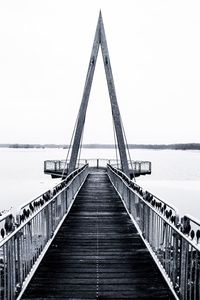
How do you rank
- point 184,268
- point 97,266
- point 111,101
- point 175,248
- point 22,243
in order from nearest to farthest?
point 184,268
point 175,248
point 22,243
point 97,266
point 111,101

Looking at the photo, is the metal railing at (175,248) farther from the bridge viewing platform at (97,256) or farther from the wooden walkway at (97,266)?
the wooden walkway at (97,266)

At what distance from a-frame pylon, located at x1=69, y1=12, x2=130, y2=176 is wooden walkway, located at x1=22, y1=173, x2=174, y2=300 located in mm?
8566

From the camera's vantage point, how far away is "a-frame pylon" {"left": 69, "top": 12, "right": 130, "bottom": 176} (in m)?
19.6

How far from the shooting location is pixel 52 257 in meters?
7.40

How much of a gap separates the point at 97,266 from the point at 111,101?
14.0 m

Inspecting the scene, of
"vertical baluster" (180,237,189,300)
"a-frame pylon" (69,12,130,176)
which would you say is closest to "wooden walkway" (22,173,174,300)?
"vertical baluster" (180,237,189,300)

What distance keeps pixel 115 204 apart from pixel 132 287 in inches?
359

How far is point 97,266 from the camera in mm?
6887

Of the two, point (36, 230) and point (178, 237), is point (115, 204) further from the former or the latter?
point (178, 237)

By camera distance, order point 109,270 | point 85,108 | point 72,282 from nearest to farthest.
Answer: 1. point 72,282
2. point 109,270
3. point 85,108

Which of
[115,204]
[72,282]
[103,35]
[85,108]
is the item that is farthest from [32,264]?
[103,35]

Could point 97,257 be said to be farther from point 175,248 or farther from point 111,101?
point 111,101

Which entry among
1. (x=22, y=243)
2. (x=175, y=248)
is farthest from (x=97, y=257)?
(x=175, y=248)

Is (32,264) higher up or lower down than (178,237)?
lower down
